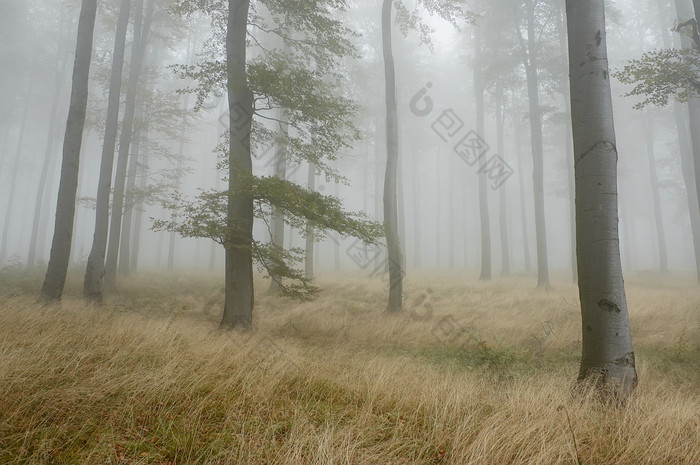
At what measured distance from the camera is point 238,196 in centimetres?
565

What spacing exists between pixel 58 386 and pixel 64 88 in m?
29.1

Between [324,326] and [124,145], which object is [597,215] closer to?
[324,326]

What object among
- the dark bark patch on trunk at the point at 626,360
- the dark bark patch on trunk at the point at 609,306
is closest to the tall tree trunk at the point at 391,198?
the dark bark patch on trunk at the point at 609,306

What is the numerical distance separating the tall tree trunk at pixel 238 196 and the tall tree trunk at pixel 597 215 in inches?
187

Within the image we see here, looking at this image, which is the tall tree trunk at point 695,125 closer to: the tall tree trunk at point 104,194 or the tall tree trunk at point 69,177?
the tall tree trunk at point 69,177

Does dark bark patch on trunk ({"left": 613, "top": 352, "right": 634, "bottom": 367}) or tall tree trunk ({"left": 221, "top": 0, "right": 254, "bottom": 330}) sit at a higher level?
tall tree trunk ({"left": 221, "top": 0, "right": 254, "bottom": 330})

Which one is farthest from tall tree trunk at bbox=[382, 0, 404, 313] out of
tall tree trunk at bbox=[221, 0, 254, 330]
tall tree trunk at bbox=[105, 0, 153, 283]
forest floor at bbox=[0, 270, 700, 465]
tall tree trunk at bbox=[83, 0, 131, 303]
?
tall tree trunk at bbox=[105, 0, 153, 283]

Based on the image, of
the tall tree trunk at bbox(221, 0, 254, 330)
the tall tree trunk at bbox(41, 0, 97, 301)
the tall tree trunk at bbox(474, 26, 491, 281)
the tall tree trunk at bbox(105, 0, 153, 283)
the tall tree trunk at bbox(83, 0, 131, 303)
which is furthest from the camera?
the tall tree trunk at bbox(474, 26, 491, 281)

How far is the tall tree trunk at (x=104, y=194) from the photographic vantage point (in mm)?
8227

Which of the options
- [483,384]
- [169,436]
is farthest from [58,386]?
[483,384]

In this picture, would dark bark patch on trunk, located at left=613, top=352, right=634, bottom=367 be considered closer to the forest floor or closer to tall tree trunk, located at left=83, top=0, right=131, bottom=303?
the forest floor

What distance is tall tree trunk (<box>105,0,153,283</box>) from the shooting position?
1049 centimetres

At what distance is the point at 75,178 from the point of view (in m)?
7.20

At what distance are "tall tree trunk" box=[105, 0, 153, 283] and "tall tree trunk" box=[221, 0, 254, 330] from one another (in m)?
6.66
